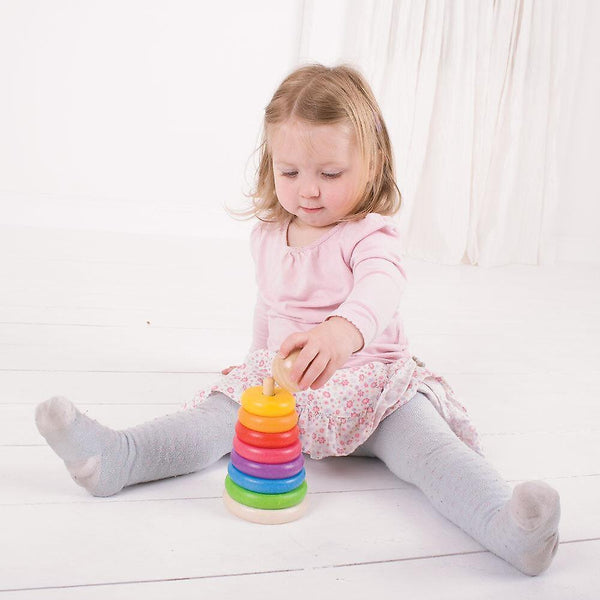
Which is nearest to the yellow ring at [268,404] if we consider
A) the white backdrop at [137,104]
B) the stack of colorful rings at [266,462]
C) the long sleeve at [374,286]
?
the stack of colorful rings at [266,462]

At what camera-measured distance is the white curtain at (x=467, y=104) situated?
9.98ft

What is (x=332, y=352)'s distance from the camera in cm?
89

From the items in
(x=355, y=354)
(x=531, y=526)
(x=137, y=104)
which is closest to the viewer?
(x=531, y=526)

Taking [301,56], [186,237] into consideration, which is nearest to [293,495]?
[186,237]

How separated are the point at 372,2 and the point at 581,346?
166cm

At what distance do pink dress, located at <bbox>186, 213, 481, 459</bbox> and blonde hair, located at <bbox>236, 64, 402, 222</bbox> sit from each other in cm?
4

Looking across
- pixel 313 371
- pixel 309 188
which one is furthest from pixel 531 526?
pixel 309 188

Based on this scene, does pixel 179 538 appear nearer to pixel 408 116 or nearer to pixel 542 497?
pixel 542 497

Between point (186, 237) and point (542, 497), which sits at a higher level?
point (542, 497)

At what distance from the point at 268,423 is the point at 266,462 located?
5cm

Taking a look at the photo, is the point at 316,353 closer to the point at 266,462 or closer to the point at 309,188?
the point at 266,462

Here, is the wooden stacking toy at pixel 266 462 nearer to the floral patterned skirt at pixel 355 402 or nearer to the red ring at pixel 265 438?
the red ring at pixel 265 438

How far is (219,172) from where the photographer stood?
310 centimetres

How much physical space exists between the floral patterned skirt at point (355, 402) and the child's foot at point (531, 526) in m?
0.29
